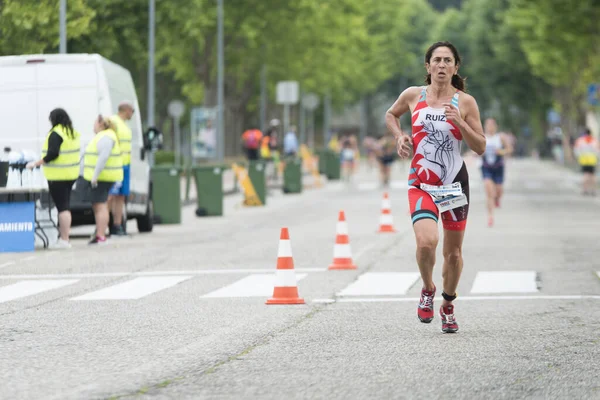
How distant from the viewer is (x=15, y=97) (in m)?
21.1

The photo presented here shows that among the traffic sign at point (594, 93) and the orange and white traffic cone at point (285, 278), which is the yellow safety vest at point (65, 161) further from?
the traffic sign at point (594, 93)

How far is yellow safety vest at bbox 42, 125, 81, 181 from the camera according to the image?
19922 millimetres

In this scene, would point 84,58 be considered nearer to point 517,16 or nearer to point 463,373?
point 463,373

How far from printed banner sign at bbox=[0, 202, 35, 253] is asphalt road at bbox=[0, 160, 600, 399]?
0.57m

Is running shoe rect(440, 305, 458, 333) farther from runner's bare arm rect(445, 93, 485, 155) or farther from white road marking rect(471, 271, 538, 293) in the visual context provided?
white road marking rect(471, 271, 538, 293)

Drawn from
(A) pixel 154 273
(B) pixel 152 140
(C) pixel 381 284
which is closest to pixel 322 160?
(B) pixel 152 140

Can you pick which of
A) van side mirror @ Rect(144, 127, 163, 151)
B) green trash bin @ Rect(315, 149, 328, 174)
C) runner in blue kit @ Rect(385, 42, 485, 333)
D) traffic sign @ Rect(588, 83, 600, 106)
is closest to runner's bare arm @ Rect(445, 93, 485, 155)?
runner in blue kit @ Rect(385, 42, 485, 333)

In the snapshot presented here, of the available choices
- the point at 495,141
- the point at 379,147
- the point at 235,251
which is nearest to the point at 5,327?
the point at 235,251

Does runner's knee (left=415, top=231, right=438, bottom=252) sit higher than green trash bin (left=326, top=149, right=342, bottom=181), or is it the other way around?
runner's knee (left=415, top=231, right=438, bottom=252)

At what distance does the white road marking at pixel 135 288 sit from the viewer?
1394cm

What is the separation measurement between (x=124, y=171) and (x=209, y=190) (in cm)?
740

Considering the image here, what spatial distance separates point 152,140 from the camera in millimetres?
24844

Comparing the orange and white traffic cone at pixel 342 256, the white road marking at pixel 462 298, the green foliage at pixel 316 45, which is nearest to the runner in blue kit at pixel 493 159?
the green foliage at pixel 316 45

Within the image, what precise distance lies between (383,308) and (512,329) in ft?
5.95
